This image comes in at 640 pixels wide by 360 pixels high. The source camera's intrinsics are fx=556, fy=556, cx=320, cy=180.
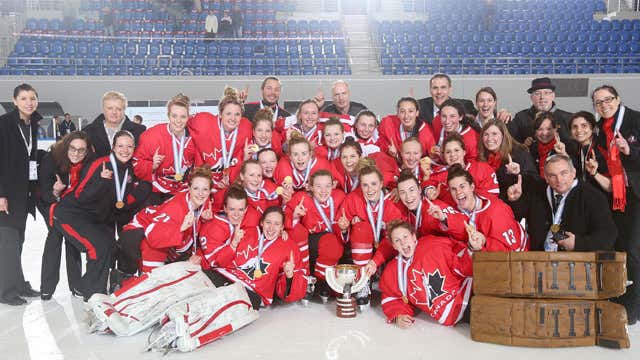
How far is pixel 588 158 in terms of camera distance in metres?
4.00

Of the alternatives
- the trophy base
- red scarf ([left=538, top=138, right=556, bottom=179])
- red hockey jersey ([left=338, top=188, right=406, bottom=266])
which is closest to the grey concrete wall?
red scarf ([left=538, top=138, right=556, bottom=179])

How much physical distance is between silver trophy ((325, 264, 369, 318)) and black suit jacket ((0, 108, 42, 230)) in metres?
2.56

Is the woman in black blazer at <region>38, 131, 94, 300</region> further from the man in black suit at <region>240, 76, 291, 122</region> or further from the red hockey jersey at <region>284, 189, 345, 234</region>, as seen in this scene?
the man in black suit at <region>240, 76, 291, 122</region>

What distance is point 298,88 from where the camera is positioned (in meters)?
14.4

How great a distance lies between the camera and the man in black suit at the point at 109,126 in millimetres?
4758

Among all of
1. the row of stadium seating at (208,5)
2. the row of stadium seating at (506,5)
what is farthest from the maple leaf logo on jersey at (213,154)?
the row of stadium seating at (506,5)

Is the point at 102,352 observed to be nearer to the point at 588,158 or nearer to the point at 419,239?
the point at 419,239

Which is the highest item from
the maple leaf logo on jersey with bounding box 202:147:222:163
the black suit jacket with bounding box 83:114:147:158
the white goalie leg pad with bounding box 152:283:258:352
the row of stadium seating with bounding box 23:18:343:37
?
the row of stadium seating with bounding box 23:18:343:37

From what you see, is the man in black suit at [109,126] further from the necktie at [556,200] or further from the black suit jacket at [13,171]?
the necktie at [556,200]

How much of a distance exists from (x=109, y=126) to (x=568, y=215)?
3773mm

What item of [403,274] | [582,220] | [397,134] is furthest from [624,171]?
[397,134]

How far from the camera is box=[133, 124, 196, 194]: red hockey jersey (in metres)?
4.62

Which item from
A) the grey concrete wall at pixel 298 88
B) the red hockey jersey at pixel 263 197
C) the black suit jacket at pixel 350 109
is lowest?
the red hockey jersey at pixel 263 197

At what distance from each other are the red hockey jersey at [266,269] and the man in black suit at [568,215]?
1763 millimetres
